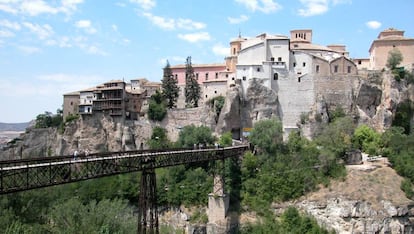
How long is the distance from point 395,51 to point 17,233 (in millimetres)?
44151

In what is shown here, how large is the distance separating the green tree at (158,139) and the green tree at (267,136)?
9.72 metres

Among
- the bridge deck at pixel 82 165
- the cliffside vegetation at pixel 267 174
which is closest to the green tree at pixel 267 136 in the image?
the cliffside vegetation at pixel 267 174

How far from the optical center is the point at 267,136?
4334cm

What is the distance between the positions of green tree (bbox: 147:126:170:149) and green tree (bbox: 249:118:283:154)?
9.72 m

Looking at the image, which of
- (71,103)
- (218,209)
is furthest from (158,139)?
(71,103)

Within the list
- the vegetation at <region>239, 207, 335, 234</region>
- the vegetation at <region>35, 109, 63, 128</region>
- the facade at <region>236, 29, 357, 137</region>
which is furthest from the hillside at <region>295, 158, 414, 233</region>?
the vegetation at <region>35, 109, 63, 128</region>

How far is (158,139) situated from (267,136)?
42.6 feet

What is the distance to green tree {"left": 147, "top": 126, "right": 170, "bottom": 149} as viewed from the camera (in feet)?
162

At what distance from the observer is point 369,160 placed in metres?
42.8

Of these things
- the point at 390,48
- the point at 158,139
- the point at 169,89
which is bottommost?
the point at 158,139

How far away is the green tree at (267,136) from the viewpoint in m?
43.3

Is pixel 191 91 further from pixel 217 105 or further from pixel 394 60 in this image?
pixel 394 60

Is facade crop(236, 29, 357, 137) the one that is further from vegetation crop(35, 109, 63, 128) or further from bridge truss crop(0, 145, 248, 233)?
vegetation crop(35, 109, 63, 128)

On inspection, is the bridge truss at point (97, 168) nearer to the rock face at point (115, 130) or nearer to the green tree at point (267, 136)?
the green tree at point (267, 136)
